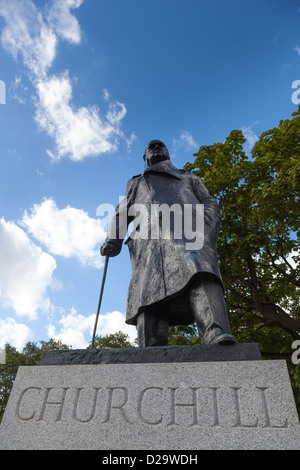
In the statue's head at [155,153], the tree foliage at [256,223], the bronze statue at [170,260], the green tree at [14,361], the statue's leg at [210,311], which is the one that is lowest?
the statue's leg at [210,311]

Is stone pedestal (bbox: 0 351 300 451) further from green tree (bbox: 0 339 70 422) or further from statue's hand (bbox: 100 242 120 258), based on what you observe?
green tree (bbox: 0 339 70 422)

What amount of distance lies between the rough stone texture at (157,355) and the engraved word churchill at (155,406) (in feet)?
0.95

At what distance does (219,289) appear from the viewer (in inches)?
131

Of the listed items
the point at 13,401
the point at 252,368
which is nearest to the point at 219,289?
the point at 252,368

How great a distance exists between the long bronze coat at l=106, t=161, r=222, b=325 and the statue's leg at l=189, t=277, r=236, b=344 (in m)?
0.10

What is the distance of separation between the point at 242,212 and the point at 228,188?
0.77m

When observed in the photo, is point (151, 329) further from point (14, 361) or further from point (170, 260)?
point (14, 361)

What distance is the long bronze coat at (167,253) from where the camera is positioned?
3.46 meters

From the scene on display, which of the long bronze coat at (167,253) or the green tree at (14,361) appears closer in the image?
the long bronze coat at (167,253)

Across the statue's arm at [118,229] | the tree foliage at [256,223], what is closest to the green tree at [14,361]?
the tree foliage at [256,223]

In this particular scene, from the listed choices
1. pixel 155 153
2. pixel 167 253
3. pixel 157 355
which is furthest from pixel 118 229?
pixel 157 355

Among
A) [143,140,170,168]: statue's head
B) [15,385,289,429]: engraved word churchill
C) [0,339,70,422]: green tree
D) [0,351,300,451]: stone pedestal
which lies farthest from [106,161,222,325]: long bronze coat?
[0,339,70,422]: green tree

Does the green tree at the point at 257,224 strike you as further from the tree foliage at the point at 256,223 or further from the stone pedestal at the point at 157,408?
the stone pedestal at the point at 157,408
